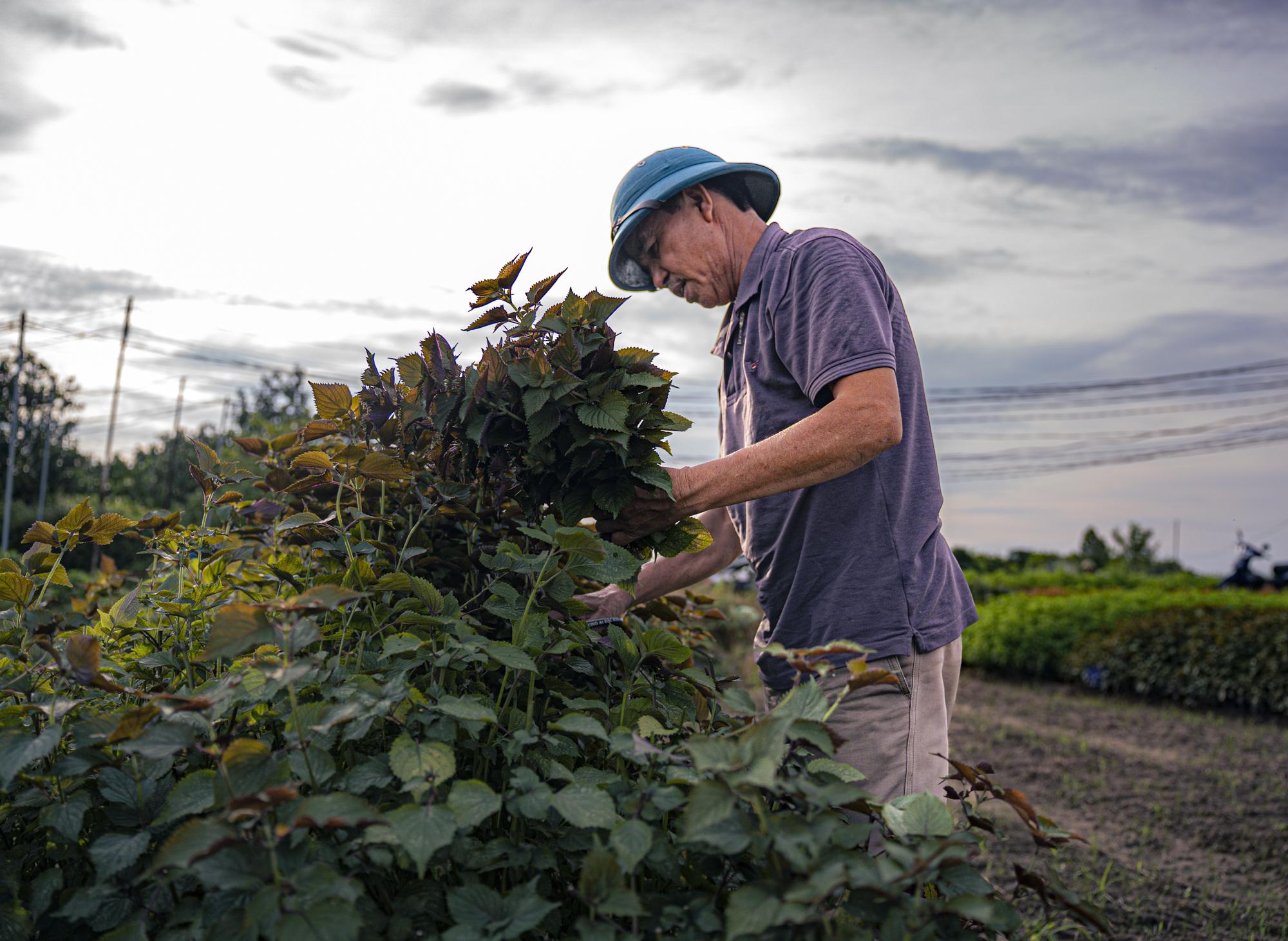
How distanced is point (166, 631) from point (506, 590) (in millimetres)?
785

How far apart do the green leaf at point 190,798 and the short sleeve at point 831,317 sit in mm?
1219

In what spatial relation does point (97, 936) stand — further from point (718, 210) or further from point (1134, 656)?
point (1134, 656)

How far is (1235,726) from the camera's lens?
28.0 ft

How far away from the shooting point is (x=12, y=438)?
22.0 metres

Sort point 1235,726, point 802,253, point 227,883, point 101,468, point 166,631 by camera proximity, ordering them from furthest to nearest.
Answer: point 101,468, point 1235,726, point 802,253, point 166,631, point 227,883

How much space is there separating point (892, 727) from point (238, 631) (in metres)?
1.34

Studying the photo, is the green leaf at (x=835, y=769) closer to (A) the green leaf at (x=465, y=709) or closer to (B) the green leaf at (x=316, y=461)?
(A) the green leaf at (x=465, y=709)

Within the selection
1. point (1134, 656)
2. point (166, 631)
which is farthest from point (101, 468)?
point (166, 631)

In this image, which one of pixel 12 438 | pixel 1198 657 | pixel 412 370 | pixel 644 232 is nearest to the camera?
pixel 412 370

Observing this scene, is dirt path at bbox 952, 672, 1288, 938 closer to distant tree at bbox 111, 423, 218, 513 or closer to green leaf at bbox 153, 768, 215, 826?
green leaf at bbox 153, 768, 215, 826

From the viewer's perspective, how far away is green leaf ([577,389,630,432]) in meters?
1.44

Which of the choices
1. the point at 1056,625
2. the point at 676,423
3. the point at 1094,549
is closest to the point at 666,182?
the point at 676,423

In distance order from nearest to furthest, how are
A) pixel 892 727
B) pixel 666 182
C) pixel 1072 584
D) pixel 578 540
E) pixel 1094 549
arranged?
1. pixel 578 540
2. pixel 892 727
3. pixel 666 182
4. pixel 1072 584
5. pixel 1094 549

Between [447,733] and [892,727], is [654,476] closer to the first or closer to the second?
[447,733]
